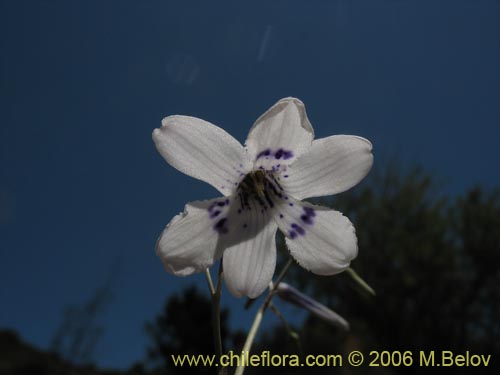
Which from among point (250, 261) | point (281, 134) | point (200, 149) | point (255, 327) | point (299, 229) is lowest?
point (255, 327)

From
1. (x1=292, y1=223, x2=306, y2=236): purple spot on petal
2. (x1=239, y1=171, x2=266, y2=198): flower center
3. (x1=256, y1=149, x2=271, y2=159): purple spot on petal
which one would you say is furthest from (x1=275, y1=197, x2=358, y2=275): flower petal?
A: (x1=256, y1=149, x2=271, y2=159): purple spot on petal

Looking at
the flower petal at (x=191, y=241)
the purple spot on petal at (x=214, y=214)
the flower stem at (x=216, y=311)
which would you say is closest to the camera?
the flower stem at (x=216, y=311)

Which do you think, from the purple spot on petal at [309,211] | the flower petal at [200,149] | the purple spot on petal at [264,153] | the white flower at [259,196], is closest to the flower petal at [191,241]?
the white flower at [259,196]

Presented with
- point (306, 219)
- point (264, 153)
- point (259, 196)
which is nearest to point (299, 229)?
point (306, 219)

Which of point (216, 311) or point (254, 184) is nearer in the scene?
point (216, 311)

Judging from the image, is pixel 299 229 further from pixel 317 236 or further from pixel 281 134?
pixel 281 134

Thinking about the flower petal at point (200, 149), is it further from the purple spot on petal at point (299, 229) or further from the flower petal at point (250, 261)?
the purple spot on petal at point (299, 229)

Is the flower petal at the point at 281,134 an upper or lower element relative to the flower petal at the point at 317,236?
upper
